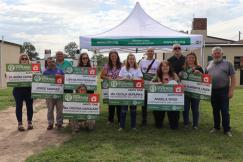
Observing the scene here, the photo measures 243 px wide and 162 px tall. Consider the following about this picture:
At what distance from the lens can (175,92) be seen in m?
8.30

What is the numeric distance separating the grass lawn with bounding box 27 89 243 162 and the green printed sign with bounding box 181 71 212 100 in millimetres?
846

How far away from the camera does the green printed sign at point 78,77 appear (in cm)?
869

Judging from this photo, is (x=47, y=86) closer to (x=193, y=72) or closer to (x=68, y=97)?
(x=68, y=97)

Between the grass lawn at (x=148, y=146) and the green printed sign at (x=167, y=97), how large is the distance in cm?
60

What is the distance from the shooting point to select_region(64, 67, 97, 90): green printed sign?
8.69 metres

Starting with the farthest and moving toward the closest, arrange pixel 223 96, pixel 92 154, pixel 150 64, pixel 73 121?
pixel 150 64 → pixel 73 121 → pixel 223 96 → pixel 92 154

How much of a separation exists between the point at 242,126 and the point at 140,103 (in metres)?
2.80

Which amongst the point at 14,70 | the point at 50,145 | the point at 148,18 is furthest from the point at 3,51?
the point at 50,145

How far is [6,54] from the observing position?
1113 inches

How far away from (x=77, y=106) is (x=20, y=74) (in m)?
1.68

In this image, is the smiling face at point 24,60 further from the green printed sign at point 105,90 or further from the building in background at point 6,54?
the building in background at point 6,54

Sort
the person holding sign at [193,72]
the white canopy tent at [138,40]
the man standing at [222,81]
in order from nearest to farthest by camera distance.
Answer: the man standing at [222,81] → the person holding sign at [193,72] → the white canopy tent at [138,40]

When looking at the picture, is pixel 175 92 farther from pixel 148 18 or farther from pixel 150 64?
pixel 148 18

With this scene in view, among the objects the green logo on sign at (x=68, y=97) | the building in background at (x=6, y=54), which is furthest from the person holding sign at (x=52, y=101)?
the building in background at (x=6, y=54)
